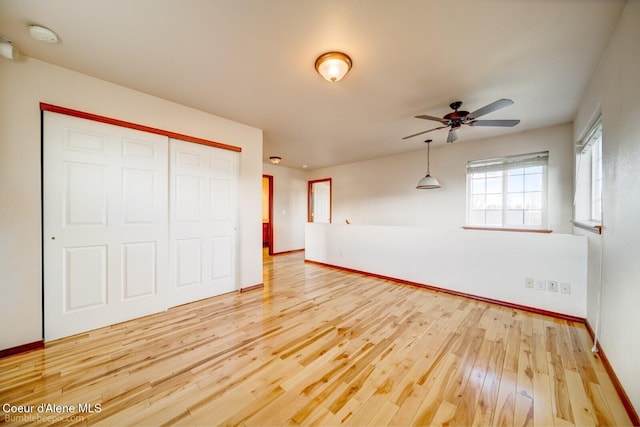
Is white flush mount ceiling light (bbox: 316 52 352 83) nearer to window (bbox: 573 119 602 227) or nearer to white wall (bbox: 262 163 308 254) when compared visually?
window (bbox: 573 119 602 227)

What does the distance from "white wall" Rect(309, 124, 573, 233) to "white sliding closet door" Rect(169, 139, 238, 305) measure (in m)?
3.46

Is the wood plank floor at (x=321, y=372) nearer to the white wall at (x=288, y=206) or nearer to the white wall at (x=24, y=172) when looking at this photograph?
the white wall at (x=24, y=172)

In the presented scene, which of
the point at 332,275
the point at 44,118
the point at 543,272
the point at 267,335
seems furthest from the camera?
the point at 332,275

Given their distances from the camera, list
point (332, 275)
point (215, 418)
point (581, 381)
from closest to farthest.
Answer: point (215, 418)
point (581, 381)
point (332, 275)

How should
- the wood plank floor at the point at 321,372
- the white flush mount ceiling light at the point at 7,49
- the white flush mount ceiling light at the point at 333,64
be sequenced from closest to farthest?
the wood plank floor at the point at 321,372 < the white flush mount ceiling light at the point at 7,49 < the white flush mount ceiling light at the point at 333,64

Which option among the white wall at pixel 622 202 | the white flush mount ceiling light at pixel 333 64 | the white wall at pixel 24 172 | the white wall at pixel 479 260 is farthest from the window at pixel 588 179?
the white wall at pixel 24 172

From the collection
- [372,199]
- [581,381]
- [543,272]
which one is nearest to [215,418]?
[581,381]

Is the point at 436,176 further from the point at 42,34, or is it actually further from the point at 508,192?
the point at 42,34

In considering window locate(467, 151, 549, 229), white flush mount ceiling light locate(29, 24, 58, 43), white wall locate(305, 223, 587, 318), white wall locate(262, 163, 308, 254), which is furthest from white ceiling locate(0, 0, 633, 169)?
white wall locate(262, 163, 308, 254)

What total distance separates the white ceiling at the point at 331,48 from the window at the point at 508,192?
105 cm

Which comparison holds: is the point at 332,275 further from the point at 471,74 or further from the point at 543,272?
the point at 471,74

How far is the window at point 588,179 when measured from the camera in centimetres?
272

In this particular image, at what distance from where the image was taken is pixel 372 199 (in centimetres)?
611

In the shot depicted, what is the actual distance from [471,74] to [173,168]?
11.8 feet
